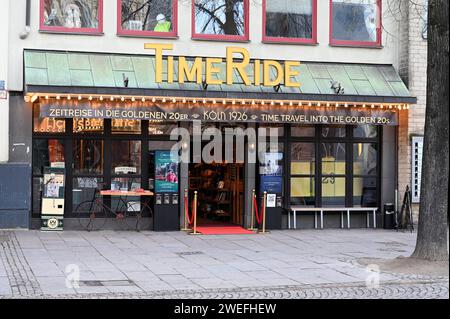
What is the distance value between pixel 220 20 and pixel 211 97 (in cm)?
253

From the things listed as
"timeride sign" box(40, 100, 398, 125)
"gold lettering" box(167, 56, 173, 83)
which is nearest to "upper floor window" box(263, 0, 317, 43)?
"timeride sign" box(40, 100, 398, 125)

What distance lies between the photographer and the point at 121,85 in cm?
1675

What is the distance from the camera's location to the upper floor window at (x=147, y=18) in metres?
17.8

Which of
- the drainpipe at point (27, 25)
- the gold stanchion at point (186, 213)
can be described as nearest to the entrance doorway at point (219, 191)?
the gold stanchion at point (186, 213)

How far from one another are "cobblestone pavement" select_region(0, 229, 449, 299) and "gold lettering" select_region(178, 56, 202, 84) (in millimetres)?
3637

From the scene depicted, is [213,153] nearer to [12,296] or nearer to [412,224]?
[412,224]

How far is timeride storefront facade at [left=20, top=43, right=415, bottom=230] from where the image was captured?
16828 mm

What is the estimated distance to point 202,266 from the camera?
12.5m

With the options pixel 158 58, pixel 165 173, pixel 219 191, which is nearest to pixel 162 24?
pixel 158 58

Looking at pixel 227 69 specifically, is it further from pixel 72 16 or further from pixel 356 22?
pixel 356 22

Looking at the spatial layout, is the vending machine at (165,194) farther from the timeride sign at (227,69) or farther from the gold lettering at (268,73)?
the gold lettering at (268,73)

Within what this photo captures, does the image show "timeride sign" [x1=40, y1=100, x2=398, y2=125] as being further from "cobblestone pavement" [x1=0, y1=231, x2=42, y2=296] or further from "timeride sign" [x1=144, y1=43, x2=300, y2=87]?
"cobblestone pavement" [x1=0, y1=231, x2=42, y2=296]

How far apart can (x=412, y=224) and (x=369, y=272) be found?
724 cm

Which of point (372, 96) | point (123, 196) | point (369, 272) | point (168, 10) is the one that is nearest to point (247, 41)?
point (168, 10)
